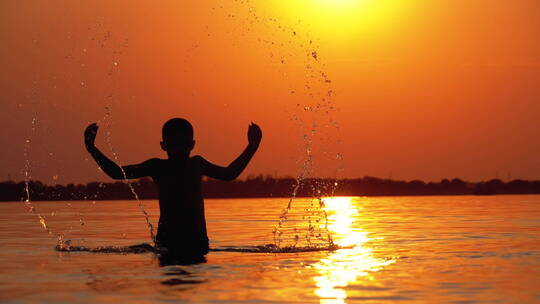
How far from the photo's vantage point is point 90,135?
14938 millimetres

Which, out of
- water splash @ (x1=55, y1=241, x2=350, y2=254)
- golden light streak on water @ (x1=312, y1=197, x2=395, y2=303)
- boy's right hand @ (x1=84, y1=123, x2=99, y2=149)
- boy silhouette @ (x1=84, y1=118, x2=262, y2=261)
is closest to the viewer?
golden light streak on water @ (x1=312, y1=197, x2=395, y2=303)

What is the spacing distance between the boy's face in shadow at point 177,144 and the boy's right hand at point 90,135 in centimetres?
102

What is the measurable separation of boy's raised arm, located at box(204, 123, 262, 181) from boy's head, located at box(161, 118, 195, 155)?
0.49 meters

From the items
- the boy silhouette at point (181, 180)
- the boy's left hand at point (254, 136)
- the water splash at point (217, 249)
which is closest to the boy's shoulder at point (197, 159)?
the boy silhouette at point (181, 180)

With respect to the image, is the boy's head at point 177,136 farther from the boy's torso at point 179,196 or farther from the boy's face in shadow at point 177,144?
the boy's torso at point 179,196

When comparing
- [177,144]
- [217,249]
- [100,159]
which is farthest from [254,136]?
[217,249]

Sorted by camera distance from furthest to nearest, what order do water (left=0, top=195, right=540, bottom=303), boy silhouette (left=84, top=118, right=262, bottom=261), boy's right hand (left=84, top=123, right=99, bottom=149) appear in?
boy silhouette (left=84, top=118, right=262, bottom=261) → boy's right hand (left=84, top=123, right=99, bottom=149) → water (left=0, top=195, right=540, bottom=303)

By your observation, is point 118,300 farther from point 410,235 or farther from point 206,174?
point 410,235

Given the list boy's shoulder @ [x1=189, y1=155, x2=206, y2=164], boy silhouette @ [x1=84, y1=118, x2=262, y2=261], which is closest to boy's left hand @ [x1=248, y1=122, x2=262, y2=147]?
boy silhouette @ [x1=84, y1=118, x2=262, y2=261]

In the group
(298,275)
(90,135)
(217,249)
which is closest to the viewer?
(298,275)

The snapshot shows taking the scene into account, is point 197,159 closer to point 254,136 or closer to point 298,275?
point 254,136

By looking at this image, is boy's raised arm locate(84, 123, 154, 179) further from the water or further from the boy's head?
the water

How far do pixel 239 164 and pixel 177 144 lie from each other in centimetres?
98

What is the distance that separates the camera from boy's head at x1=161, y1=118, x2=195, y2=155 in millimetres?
15008
